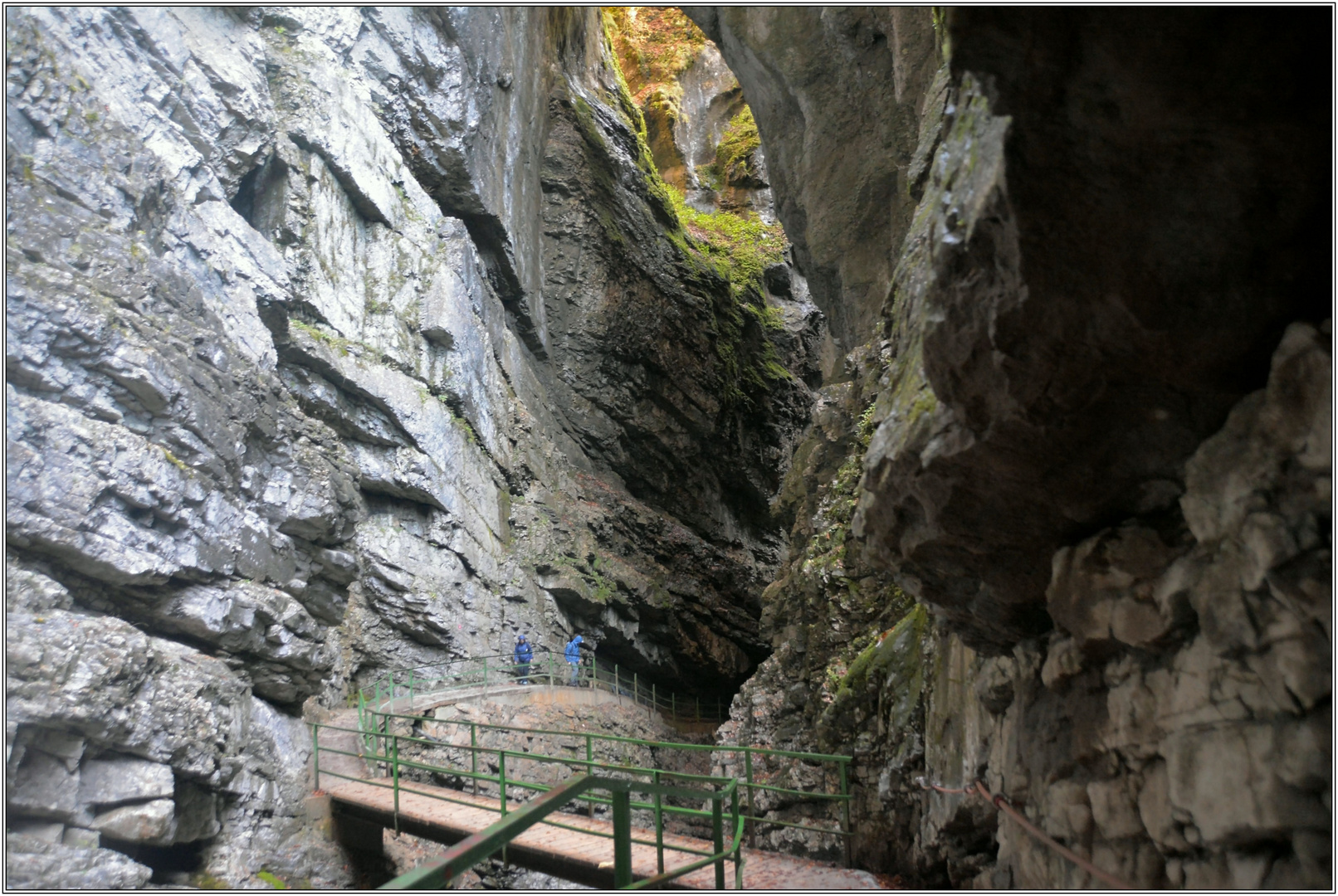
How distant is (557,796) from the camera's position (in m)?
3.34

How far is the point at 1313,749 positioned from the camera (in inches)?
95.6

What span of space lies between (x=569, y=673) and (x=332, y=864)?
9234mm

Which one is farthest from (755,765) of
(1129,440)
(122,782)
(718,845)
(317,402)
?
(317,402)

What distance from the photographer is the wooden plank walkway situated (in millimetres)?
6250

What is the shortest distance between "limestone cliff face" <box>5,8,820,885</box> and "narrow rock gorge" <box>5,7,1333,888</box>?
0.23 feet

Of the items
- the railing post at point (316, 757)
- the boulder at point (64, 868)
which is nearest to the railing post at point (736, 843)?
the boulder at point (64, 868)

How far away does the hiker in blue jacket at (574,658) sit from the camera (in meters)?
17.3

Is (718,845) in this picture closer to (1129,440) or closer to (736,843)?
(736,843)

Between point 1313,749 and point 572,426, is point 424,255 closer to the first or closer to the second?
point 572,426

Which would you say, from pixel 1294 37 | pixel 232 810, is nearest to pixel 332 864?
pixel 232 810

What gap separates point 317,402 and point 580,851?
10173 millimetres

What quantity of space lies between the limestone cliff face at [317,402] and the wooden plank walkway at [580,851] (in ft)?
4.46

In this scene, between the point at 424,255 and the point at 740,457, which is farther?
the point at 740,457

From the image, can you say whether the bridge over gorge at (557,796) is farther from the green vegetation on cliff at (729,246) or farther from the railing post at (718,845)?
the green vegetation on cliff at (729,246)
